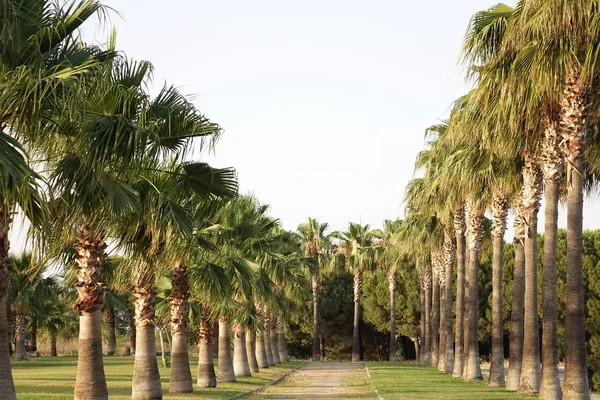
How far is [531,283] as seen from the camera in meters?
25.9

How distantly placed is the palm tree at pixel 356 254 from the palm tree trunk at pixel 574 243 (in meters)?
56.7

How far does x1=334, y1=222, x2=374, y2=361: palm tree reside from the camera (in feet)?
251

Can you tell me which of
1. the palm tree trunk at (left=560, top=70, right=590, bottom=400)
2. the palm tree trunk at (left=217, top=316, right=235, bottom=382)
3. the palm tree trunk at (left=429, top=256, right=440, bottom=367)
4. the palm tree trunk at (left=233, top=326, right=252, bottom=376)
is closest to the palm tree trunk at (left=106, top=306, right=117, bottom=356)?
the palm tree trunk at (left=429, top=256, right=440, bottom=367)

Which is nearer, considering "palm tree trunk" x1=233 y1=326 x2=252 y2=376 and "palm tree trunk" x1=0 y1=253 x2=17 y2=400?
"palm tree trunk" x1=0 y1=253 x2=17 y2=400

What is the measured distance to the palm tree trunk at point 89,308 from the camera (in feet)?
63.0

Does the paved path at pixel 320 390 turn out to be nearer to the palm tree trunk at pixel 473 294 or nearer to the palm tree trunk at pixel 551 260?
the palm tree trunk at pixel 473 294

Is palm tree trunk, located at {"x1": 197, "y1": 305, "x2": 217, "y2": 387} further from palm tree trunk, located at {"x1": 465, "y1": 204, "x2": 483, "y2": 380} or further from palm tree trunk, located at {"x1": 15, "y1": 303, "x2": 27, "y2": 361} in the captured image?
palm tree trunk, located at {"x1": 15, "y1": 303, "x2": 27, "y2": 361}

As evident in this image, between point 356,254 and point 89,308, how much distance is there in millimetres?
57967

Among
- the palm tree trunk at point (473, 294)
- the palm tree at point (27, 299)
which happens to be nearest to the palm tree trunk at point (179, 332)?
the palm tree trunk at point (473, 294)

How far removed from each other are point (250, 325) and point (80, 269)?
1764 cm

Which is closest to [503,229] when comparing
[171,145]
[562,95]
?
[562,95]

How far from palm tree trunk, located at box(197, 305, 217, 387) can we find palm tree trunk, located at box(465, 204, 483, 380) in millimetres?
10817

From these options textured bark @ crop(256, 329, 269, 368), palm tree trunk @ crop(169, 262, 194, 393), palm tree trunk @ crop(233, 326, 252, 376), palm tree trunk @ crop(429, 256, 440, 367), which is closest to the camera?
palm tree trunk @ crop(169, 262, 194, 393)

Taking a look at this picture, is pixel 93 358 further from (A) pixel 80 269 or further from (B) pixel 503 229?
(B) pixel 503 229
